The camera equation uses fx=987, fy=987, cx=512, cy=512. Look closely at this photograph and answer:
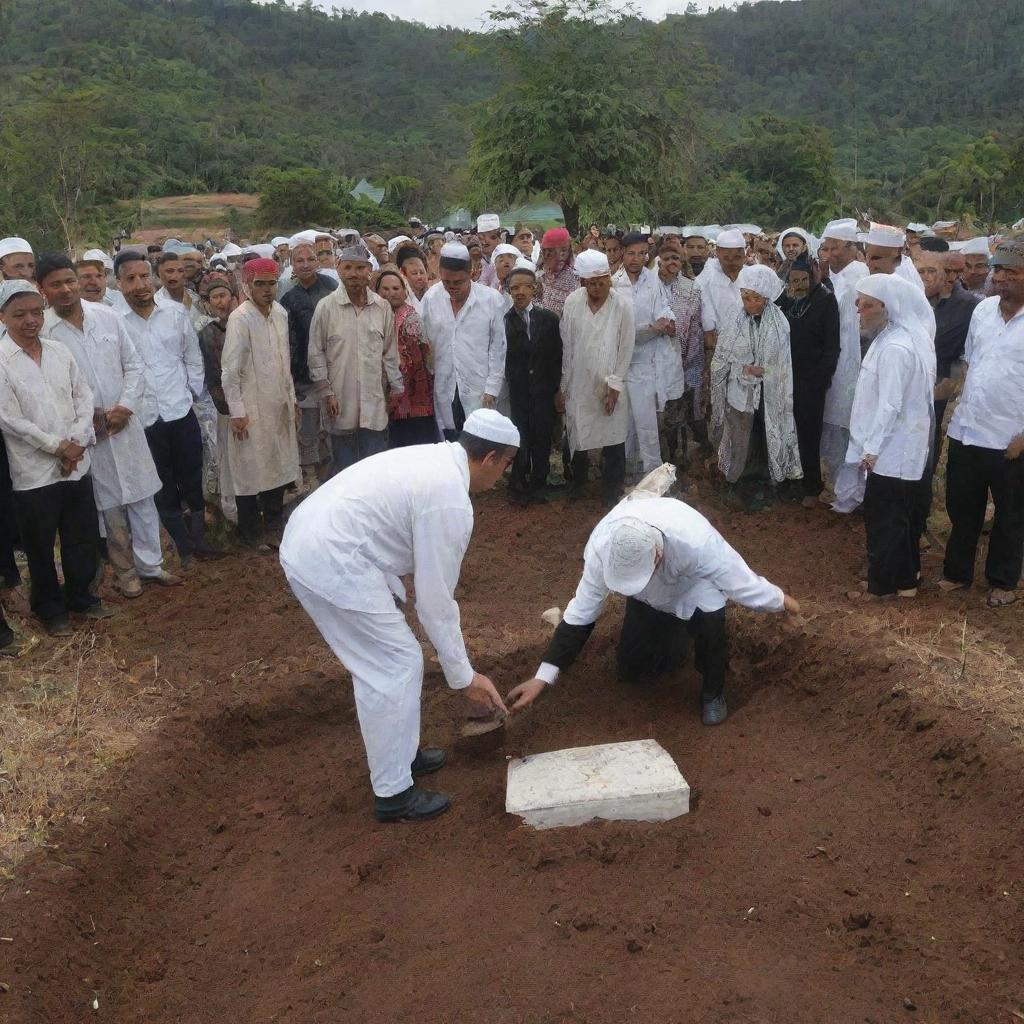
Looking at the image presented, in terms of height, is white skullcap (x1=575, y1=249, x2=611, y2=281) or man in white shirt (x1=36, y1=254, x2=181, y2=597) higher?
white skullcap (x1=575, y1=249, x2=611, y2=281)

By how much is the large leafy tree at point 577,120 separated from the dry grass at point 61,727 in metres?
11.4

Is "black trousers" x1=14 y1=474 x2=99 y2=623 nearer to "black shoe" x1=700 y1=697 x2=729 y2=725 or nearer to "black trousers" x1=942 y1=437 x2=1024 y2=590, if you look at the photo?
"black shoe" x1=700 y1=697 x2=729 y2=725

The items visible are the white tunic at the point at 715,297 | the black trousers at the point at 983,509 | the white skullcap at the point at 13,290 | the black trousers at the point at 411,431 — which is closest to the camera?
the white skullcap at the point at 13,290

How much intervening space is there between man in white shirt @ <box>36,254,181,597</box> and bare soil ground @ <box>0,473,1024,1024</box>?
696 millimetres

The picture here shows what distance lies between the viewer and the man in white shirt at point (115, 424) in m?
5.50

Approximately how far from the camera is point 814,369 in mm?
6715

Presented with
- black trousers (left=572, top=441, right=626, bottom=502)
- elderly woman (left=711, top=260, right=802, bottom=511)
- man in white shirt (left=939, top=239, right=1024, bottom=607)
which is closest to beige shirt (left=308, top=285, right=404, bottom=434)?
black trousers (left=572, top=441, right=626, bottom=502)

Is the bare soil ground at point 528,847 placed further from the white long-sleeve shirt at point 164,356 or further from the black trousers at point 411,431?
the black trousers at point 411,431

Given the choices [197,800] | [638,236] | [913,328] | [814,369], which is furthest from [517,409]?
[197,800]

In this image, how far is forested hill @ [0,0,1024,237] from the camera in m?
39.6

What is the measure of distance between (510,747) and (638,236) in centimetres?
416

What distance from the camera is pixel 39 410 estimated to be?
5.11 meters

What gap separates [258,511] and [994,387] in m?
4.53

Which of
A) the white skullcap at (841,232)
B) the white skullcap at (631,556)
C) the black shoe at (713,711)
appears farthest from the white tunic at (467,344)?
the white skullcap at (631,556)
